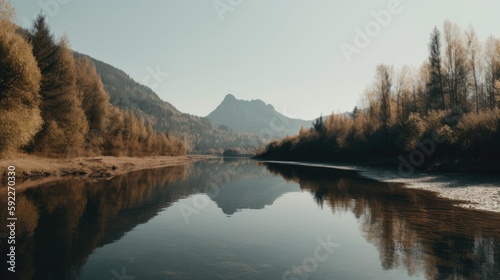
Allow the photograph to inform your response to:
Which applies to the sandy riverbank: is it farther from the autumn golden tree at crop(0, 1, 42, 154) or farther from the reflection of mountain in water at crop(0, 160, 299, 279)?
the reflection of mountain in water at crop(0, 160, 299, 279)

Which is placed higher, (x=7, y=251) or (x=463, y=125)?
(x=463, y=125)

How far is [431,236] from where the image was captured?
14828 millimetres

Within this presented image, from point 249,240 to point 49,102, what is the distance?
166 ft

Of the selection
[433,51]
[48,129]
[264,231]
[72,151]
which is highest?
[433,51]

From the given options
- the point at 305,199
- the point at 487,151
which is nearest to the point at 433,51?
the point at 487,151

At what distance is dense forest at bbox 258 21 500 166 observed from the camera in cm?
4909

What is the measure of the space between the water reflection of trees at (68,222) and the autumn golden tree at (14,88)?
6983 millimetres

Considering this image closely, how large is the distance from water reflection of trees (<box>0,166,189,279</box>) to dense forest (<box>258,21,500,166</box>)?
156 feet

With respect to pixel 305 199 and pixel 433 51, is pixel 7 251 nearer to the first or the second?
pixel 305 199

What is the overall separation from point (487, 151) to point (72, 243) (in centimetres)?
5479

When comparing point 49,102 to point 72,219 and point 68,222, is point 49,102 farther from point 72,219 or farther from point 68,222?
point 68,222

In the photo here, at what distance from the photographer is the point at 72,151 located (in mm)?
55156

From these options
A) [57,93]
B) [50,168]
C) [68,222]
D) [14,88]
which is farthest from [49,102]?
[68,222]

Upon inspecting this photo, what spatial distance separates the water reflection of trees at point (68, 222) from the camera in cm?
1079
